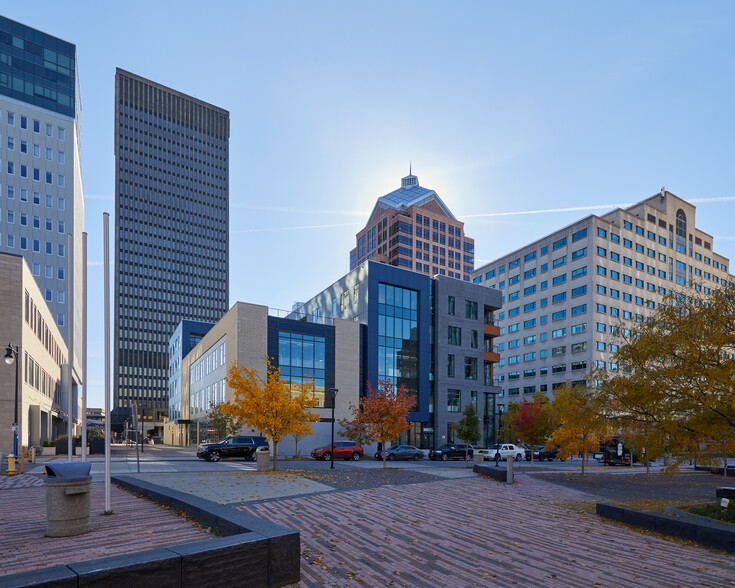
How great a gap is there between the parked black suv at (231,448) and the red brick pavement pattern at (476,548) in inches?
975

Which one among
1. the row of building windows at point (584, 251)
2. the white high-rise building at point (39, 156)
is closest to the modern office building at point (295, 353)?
the white high-rise building at point (39, 156)

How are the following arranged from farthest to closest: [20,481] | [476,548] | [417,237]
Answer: [417,237] → [20,481] → [476,548]

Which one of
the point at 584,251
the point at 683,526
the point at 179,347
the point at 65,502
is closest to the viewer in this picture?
the point at 65,502

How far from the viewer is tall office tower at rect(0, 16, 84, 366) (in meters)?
88.8

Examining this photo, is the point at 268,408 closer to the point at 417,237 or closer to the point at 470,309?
the point at 470,309

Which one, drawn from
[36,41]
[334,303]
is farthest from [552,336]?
[36,41]

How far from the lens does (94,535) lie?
9484mm

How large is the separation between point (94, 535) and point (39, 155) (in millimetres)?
101560

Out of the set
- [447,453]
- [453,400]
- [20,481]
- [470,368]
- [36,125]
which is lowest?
[447,453]

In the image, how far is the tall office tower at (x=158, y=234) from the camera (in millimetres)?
174500

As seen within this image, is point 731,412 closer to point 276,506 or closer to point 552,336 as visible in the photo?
A: point 276,506

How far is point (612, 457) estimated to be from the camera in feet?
157

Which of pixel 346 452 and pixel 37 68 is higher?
pixel 37 68

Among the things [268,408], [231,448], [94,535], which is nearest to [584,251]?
[231,448]
